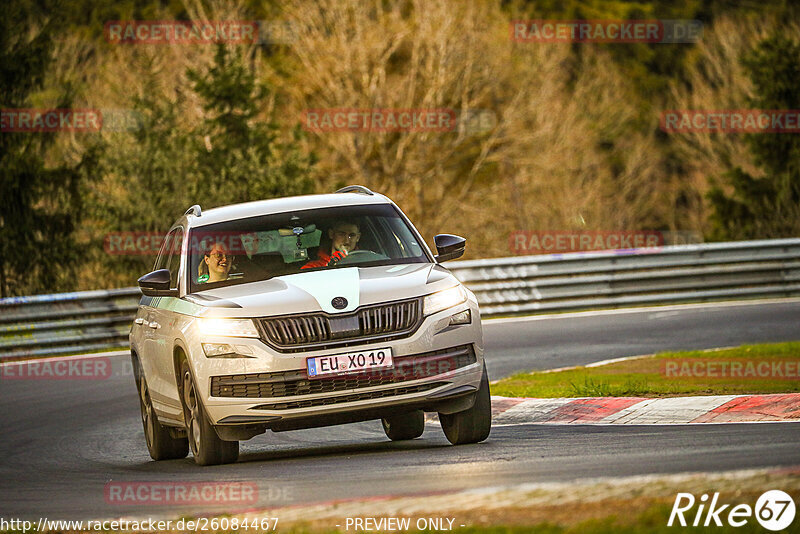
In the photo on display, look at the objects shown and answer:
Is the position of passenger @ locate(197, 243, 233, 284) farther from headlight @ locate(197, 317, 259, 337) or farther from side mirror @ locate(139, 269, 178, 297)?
headlight @ locate(197, 317, 259, 337)

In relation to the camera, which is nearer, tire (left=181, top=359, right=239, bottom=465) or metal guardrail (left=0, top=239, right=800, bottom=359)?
tire (left=181, top=359, right=239, bottom=465)

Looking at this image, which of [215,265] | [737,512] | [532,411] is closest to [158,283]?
[215,265]

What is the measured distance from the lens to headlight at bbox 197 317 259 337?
28.5 feet

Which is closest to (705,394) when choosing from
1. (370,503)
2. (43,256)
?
(370,503)

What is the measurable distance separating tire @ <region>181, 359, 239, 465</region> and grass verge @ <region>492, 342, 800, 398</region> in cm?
370

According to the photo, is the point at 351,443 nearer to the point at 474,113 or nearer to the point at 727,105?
the point at 474,113

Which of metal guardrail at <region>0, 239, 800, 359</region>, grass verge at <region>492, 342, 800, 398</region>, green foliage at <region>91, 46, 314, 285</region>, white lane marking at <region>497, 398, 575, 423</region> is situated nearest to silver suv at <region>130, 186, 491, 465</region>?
white lane marking at <region>497, 398, 575, 423</region>

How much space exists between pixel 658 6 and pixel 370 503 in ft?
197

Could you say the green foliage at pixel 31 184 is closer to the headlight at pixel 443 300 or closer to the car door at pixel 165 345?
the car door at pixel 165 345

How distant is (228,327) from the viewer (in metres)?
8.76

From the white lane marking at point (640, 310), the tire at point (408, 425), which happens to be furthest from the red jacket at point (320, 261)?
the white lane marking at point (640, 310)

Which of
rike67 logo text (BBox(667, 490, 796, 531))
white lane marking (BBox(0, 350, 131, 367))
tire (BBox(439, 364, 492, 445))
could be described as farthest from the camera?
white lane marking (BBox(0, 350, 131, 367))

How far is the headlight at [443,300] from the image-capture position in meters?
8.87

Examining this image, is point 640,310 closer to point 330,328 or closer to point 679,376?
point 679,376
